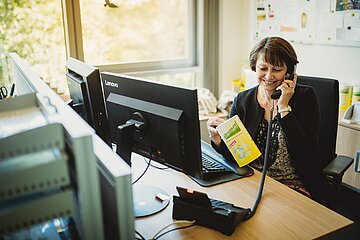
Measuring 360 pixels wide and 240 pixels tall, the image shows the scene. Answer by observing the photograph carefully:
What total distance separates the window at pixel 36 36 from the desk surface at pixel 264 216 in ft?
5.56

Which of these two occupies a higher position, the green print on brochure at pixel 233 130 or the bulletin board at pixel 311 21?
the bulletin board at pixel 311 21

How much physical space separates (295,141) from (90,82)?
3.00ft

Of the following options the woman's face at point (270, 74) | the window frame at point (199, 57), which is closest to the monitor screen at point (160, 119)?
the woman's face at point (270, 74)

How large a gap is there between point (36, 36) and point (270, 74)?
6.41 feet

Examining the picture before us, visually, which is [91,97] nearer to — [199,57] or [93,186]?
[93,186]

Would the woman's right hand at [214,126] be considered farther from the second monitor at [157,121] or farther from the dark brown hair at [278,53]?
the dark brown hair at [278,53]

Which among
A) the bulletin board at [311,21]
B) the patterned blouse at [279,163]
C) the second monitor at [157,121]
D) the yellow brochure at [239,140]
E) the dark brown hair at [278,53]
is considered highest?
the bulletin board at [311,21]

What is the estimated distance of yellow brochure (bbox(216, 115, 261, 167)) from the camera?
154 centimetres

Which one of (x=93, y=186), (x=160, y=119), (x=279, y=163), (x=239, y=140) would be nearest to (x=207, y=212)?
(x=160, y=119)

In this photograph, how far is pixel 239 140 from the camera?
154 centimetres

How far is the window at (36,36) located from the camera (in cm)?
276

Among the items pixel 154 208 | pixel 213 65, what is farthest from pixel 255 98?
pixel 213 65

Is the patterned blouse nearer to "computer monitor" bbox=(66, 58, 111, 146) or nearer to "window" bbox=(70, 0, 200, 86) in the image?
"computer monitor" bbox=(66, 58, 111, 146)

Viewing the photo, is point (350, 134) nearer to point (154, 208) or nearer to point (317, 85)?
point (317, 85)
